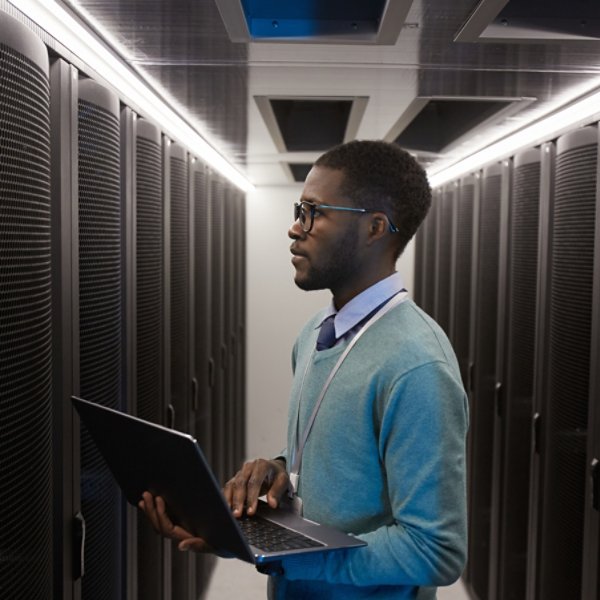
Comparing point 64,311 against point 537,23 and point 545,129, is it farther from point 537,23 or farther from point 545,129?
point 545,129

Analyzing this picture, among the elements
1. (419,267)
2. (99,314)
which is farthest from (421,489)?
(419,267)

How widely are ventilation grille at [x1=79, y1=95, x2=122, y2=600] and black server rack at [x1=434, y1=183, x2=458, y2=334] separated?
3032 mm

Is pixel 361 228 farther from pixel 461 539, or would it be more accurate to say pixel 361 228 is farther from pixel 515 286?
pixel 515 286

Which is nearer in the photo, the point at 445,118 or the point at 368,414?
the point at 368,414

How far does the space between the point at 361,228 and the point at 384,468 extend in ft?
1.57

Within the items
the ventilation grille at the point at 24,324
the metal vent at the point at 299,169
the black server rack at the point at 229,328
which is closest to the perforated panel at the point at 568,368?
the ventilation grille at the point at 24,324

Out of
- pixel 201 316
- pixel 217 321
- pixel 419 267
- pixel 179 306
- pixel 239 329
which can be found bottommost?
pixel 239 329

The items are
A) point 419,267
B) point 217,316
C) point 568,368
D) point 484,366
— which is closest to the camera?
point 568,368

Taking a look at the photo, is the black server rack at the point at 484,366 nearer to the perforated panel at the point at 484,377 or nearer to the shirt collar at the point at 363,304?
the perforated panel at the point at 484,377

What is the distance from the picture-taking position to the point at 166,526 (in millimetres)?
1374

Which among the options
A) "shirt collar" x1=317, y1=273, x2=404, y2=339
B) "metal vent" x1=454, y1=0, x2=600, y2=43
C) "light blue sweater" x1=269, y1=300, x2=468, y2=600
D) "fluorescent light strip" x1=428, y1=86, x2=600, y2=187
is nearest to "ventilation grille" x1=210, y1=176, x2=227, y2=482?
"fluorescent light strip" x1=428, y1=86, x2=600, y2=187

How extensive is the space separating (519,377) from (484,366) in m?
0.60

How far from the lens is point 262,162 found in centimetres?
526

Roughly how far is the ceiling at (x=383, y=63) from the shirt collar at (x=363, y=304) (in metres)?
0.62
